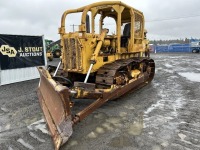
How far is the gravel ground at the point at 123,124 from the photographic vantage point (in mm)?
3855

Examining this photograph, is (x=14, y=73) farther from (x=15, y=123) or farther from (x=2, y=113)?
(x=15, y=123)

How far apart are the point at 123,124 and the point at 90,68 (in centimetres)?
167

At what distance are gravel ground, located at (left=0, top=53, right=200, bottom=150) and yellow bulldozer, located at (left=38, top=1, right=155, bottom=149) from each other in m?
0.35

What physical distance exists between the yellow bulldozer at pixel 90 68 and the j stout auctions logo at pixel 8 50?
356cm

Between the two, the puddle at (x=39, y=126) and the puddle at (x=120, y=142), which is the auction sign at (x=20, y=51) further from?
the puddle at (x=120, y=142)

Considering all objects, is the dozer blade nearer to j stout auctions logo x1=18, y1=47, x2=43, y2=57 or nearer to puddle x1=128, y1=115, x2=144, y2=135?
puddle x1=128, y1=115, x2=144, y2=135

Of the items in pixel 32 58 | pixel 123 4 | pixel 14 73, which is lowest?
pixel 14 73

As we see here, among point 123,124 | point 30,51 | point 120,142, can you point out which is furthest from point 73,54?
point 30,51

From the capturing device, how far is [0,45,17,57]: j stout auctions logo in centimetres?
967

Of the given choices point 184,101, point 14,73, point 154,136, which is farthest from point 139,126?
point 14,73

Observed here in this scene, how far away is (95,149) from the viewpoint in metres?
3.71

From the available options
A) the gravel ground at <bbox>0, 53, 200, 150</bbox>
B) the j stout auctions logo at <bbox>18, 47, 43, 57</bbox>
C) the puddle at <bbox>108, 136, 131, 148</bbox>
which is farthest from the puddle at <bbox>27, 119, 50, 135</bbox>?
the j stout auctions logo at <bbox>18, 47, 43, 57</bbox>

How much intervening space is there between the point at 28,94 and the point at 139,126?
4.45 metres

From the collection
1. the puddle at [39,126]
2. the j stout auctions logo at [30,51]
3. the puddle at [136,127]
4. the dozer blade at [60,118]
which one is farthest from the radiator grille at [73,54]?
the j stout auctions logo at [30,51]
